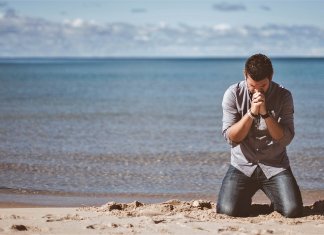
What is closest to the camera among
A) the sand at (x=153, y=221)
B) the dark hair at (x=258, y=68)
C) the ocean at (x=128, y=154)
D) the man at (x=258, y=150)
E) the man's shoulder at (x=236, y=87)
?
the sand at (x=153, y=221)

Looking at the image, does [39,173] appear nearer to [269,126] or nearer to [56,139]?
[56,139]

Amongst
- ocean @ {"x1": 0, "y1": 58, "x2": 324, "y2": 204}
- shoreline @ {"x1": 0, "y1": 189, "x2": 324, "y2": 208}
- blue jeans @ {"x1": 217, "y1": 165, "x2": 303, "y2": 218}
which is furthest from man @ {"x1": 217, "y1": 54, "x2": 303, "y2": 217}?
ocean @ {"x1": 0, "y1": 58, "x2": 324, "y2": 204}

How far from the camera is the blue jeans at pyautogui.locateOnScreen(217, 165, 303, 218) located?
21.9 feet

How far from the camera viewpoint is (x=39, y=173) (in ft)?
35.1

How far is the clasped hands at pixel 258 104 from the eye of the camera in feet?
20.7

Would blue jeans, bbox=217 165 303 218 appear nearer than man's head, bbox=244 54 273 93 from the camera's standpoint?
No

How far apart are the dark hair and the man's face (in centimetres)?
4

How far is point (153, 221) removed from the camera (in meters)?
6.38

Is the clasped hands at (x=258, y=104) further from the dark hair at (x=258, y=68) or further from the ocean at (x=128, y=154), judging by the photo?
the ocean at (x=128, y=154)

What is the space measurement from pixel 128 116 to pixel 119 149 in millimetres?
8395

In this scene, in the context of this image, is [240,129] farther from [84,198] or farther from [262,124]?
[84,198]

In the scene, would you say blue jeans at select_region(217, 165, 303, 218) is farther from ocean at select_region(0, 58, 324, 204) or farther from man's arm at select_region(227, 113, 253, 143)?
ocean at select_region(0, 58, 324, 204)

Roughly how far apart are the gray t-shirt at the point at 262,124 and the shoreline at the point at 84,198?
159cm

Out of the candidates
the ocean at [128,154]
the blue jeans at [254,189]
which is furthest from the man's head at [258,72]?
the ocean at [128,154]
